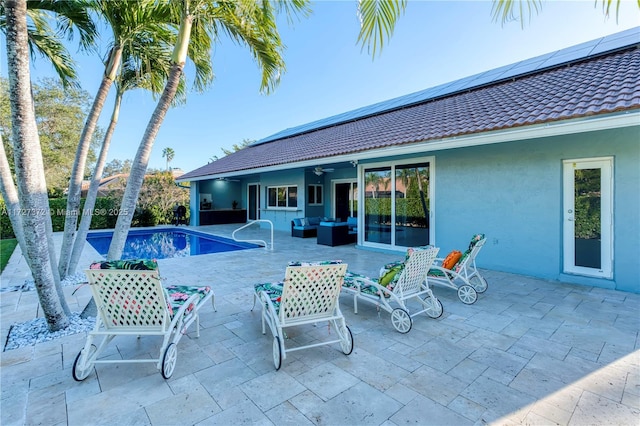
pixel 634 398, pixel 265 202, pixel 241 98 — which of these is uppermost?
pixel 241 98

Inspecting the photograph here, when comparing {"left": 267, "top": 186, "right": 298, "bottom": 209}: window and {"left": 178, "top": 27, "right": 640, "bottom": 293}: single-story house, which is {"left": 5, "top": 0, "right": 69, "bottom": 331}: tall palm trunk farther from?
{"left": 267, "top": 186, "right": 298, "bottom": 209}: window

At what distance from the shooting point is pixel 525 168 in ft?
23.7

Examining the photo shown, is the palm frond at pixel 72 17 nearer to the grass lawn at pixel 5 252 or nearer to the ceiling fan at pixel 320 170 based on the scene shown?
the grass lawn at pixel 5 252

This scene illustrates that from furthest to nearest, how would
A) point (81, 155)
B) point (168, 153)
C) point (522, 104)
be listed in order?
point (168, 153), point (522, 104), point (81, 155)

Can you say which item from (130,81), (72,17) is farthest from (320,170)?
(72,17)

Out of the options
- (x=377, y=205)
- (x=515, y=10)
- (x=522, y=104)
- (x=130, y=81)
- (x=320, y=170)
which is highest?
(x=130, y=81)

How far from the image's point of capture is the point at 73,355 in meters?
3.54

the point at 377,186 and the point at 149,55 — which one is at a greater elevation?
the point at 149,55

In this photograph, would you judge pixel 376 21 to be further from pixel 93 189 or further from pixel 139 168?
pixel 93 189

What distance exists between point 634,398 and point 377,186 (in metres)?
8.20

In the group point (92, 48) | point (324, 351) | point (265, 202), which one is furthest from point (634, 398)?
point (265, 202)

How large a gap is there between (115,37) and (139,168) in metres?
2.91

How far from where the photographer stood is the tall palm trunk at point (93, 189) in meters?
6.46

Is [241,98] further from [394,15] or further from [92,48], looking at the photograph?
[394,15]
